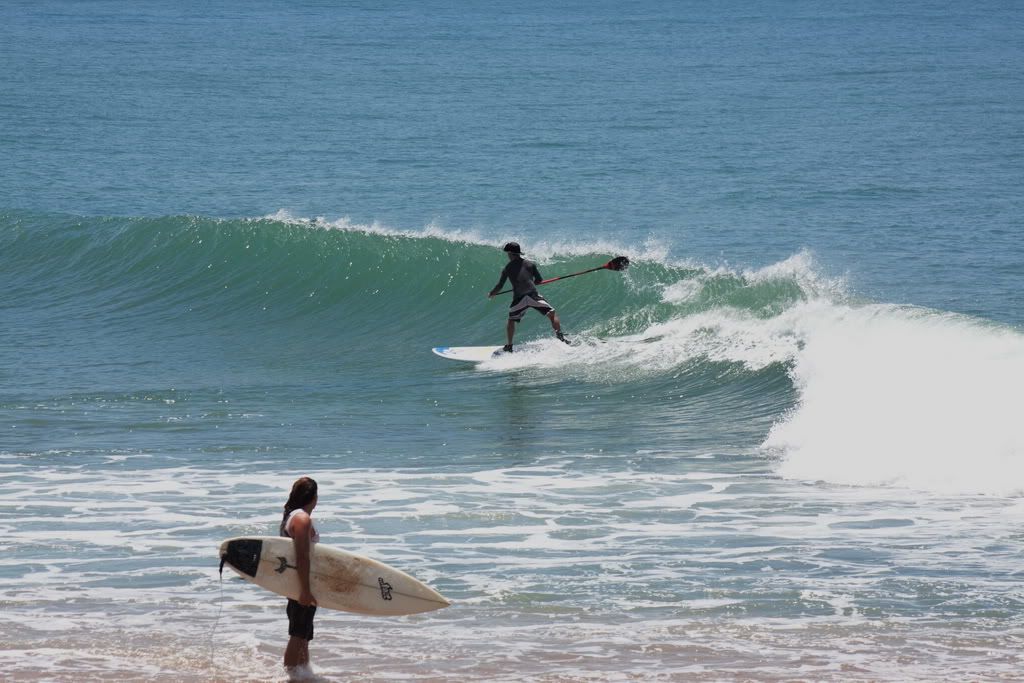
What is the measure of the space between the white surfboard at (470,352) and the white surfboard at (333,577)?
9557mm

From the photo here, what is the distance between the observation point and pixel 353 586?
647 cm

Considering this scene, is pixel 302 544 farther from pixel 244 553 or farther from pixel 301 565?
pixel 244 553

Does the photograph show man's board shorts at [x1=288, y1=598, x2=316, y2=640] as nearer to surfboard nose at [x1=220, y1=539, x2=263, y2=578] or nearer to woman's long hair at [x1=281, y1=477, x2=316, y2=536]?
surfboard nose at [x1=220, y1=539, x2=263, y2=578]

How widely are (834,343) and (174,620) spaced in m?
9.24

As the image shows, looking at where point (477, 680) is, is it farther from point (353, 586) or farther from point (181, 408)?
point (181, 408)

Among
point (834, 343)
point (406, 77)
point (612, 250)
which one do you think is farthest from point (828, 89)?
point (834, 343)

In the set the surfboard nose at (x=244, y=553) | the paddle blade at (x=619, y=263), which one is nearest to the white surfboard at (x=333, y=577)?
the surfboard nose at (x=244, y=553)

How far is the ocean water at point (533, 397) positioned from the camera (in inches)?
285

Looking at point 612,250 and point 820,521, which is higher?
point 612,250

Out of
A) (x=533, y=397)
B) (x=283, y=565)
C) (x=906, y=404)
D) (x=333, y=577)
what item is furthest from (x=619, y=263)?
(x=283, y=565)

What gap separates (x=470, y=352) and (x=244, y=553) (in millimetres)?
10027

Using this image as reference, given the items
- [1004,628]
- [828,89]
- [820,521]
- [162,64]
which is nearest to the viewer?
[1004,628]

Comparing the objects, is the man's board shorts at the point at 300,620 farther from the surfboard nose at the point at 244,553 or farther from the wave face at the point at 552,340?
the wave face at the point at 552,340

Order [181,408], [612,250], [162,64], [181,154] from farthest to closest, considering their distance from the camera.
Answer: [162,64] < [181,154] < [612,250] < [181,408]
